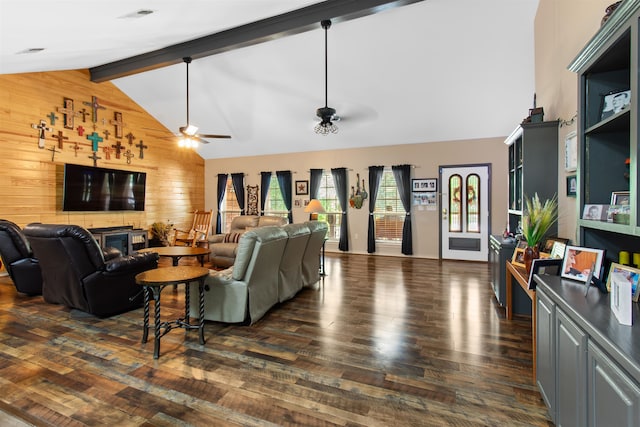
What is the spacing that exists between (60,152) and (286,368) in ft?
20.8

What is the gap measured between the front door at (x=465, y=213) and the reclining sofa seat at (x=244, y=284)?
16.4ft

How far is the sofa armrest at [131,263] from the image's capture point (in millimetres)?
3467

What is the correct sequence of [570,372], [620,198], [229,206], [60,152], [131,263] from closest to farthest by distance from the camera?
[570,372]
[620,198]
[131,263]
[60,152]
[229,206]

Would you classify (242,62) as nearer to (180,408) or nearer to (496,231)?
(180,408)

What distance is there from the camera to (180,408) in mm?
2014

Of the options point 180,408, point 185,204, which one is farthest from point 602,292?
point 185,204

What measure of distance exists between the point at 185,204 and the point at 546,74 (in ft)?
27.5

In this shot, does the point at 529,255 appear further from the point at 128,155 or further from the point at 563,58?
the point at 128,155

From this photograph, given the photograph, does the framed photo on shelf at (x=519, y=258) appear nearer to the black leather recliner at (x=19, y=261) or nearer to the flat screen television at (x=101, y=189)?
the black leather recliner at (x=19, y=261)

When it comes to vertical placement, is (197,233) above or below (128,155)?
below

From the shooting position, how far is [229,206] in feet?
31.7

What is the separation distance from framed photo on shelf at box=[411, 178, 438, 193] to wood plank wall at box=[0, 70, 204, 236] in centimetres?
519

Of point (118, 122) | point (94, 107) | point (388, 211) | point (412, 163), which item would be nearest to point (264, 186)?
point (388, 211)

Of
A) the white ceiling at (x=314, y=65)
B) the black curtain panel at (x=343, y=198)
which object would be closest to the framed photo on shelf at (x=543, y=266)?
the white ceiling at (x=314, y=65)
